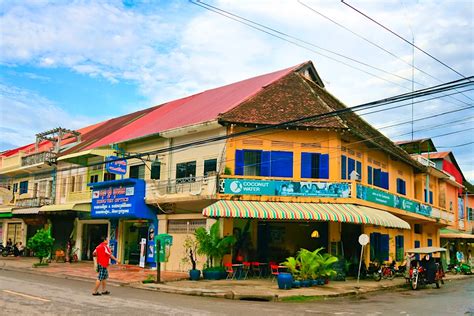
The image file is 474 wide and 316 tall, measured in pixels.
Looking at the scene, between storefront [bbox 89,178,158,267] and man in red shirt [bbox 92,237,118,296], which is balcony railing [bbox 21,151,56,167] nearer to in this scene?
storefront [bbox 89,178,158,267]

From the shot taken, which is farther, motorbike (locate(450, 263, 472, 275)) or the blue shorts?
motorbike (locate(450, 263, 472, 275))

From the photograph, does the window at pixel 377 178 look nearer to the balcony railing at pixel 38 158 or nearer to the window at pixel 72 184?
the window at pixel 72 184

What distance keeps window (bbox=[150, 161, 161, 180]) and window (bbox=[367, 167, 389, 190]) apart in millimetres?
10948

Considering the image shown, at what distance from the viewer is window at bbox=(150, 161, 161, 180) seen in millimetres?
25625

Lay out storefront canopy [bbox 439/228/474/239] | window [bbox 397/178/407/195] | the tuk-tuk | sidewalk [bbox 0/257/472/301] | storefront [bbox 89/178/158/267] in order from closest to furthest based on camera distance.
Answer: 1. sidewalk [bbox 0/257/472/301]
2. the tuk-tuk
3. storefront [bbox 89/178/158/267]
4. window [bbox 397/178/407/195]
5. storefront canopy [bbox 439/228/474/239]

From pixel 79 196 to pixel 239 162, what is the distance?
1338 centimetres

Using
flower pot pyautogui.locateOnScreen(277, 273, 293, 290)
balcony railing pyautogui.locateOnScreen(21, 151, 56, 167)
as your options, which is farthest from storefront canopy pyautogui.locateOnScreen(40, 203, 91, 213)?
flower pot pyautogui.locateOnScreen(277, 273, 293, 290)

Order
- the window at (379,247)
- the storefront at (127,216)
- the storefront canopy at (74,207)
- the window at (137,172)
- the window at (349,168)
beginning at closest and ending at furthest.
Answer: the window at (349,168)
the storefront at (127,216)
the window at (379,247)
the window at (137,172)
the storefront canopy at (74,207)

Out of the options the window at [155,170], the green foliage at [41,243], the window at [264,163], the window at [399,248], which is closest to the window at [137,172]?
the window at [155,170]

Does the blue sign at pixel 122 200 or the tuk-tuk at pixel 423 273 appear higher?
the blue sign at pixel 122 200

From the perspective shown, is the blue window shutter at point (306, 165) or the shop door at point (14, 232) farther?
the shop door at point (14, 232)

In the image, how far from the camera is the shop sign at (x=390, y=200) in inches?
900

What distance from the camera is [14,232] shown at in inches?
1570

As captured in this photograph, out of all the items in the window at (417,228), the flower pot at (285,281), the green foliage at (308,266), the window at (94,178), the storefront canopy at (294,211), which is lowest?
the flower pot at (285,281)
